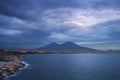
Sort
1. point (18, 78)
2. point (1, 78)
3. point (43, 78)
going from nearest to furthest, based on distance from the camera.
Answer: point (1, 78) < point (18, 78) < point (43, 78)

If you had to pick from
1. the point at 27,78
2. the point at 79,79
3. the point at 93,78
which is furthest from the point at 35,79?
the point at 93,78

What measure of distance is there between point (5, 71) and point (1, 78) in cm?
1338

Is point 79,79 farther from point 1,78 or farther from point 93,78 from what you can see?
point 1,78

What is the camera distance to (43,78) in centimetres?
8181

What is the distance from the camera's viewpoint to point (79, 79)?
81.1m

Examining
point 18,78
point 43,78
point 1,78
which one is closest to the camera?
point 1,78

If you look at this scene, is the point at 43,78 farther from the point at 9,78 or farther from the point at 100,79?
the point at 100,79

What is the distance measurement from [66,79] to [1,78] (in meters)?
25.8

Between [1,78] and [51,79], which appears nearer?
[1,78]

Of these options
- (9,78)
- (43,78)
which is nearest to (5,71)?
(9,78)

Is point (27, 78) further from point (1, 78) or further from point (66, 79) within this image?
point (66, 79)

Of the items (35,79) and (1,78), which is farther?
(35,79)

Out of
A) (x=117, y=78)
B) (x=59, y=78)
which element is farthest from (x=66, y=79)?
(x=117, y=78)

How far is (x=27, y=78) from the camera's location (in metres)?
78.6
